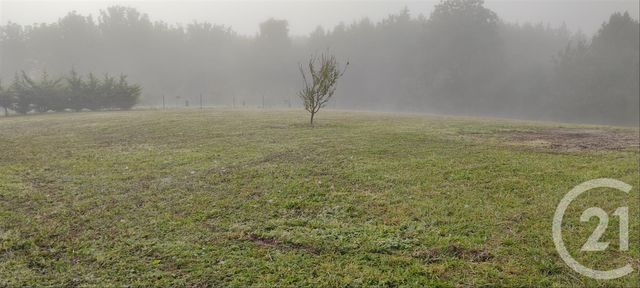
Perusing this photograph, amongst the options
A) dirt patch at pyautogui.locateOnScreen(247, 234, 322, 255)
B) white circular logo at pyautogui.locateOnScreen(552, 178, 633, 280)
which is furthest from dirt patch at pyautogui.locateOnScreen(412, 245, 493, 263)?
dirt patch at pyautogui.locateOnScreen(247, 234, 322, 255)

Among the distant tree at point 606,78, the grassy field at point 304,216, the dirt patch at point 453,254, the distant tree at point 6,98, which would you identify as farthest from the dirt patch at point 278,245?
the distant tree at point 606,78

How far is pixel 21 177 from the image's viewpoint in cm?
946

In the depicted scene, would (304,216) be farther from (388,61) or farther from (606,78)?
(388,61)

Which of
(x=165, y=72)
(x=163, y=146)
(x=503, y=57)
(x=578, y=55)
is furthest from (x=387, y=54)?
(x=163, y=146)

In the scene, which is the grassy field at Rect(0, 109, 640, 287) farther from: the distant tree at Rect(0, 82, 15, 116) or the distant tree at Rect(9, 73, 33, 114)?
the distant tree at Rect(9, 73, 33, 114)

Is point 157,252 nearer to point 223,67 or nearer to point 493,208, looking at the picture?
point 493,208

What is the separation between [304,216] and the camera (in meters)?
6.87

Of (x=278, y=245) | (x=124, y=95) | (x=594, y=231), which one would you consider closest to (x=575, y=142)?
(x=594, y=231)

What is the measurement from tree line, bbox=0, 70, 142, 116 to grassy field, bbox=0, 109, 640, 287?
29.4m

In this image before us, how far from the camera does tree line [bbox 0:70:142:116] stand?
1412 inches

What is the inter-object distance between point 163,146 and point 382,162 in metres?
8.27

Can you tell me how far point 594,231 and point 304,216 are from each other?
4774 mm

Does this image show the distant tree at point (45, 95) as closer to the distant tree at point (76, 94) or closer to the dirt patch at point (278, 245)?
the distant tree at point (76, 94)

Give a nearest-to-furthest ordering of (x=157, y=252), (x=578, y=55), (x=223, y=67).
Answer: (x=157, y=252), (x=578, y=55), (x=223, y=67)
